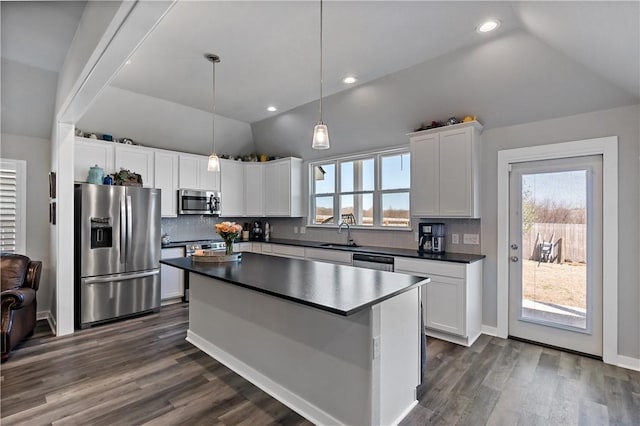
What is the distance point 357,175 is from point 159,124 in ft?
10.5

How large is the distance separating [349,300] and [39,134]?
15.7 ft

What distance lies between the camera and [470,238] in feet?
12.7

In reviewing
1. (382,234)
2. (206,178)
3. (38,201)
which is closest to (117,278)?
(38,201)

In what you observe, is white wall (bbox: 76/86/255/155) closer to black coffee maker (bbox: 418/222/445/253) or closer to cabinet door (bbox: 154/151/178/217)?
cabinet door (bbox: 154/151/178/217)

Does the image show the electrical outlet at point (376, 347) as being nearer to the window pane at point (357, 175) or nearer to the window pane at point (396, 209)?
the window pane at point (396, 209)

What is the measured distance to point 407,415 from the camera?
220cm

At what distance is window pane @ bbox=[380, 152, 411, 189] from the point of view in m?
4.50

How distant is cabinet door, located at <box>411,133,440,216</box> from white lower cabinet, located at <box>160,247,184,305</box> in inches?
143

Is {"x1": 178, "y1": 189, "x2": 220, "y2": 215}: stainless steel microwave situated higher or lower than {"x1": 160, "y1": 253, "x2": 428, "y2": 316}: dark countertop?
higher

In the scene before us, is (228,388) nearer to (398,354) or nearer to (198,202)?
(398,354)

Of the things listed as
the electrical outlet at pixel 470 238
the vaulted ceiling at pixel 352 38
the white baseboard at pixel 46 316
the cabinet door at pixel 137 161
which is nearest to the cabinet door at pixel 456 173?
the electrical outlet at pixel 470 238

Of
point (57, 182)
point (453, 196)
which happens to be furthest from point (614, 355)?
point (57, 182)

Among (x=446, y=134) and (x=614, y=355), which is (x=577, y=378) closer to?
(x=614, y=355)

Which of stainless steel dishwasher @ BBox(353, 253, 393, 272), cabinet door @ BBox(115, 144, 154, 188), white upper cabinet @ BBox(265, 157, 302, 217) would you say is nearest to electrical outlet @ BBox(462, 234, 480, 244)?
stainless steel dishwasher @ BBox(353, 253, 393, 272)
